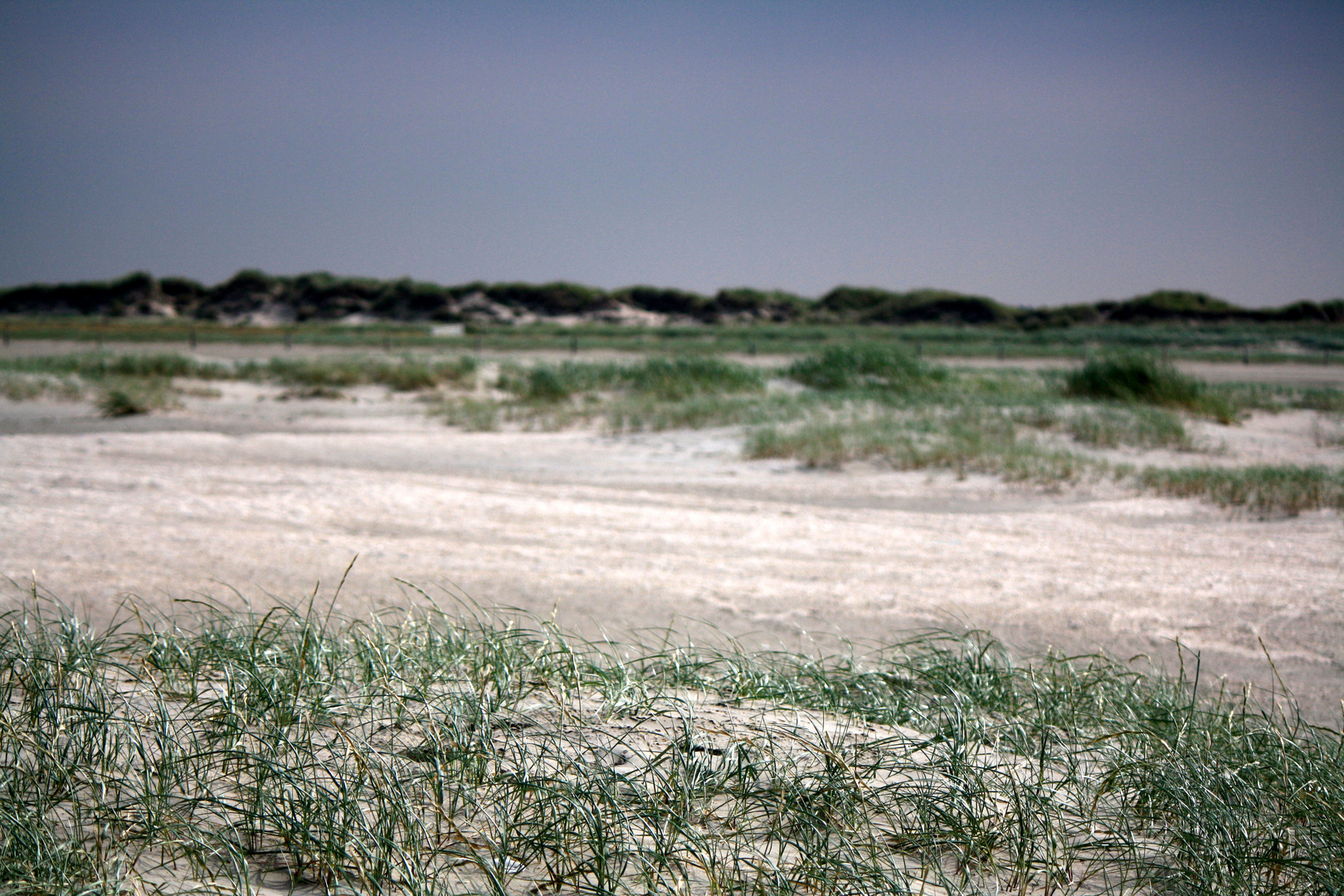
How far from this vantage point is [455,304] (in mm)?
94562

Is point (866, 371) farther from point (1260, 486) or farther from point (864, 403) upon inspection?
point (1260, 486)

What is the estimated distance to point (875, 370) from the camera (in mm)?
19609

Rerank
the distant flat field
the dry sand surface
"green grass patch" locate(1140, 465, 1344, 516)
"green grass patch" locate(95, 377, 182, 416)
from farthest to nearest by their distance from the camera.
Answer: the distant flat field
"green grass patch" locate(95, 377, 182, 416)
"green grass patch" locate(1140, 465, 1344, 516)
the dry sand surface

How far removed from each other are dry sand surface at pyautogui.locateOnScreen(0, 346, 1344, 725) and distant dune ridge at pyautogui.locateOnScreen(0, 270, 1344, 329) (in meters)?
82.2

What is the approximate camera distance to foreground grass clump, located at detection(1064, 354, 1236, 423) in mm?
14648

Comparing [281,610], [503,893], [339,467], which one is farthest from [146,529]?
[503,893]

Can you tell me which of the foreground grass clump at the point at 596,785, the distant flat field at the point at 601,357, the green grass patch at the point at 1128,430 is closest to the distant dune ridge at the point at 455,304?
the distant flat field at the point at 601,357

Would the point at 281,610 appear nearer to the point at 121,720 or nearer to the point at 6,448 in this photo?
the point at 121,720

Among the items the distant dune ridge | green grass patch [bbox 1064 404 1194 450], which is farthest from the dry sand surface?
the distant dune ridge

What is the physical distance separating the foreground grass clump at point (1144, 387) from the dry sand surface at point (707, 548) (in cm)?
371

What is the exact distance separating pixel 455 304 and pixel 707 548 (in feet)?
302

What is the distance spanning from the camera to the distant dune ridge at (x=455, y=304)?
93.7 m

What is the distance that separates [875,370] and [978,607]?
14620mm

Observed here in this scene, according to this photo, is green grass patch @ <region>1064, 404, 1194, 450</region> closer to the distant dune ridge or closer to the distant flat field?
the distant flat field
